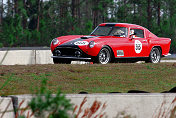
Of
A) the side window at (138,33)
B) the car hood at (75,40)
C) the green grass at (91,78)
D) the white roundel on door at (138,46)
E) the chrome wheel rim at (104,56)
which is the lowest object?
the green grass at (91,78)

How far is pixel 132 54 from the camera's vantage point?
15.0m

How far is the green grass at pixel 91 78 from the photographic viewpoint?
29.6 ft

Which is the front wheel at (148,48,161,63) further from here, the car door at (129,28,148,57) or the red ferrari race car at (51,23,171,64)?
the car door at (129,28,148,57)

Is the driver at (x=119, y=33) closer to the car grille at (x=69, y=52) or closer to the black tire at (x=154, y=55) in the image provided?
the black tire at (x=154, y=55)

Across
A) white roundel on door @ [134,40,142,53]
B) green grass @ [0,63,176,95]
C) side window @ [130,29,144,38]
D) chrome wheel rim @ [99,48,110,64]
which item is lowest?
green grass @ [0,63,176,95]

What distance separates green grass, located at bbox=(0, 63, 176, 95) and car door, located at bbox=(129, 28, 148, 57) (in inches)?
77.2

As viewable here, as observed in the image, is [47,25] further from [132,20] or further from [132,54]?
[132,54]

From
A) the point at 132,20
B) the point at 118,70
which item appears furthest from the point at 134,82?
the point at 132,20

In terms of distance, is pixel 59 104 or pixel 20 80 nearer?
pixel 59 104

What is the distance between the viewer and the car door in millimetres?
15016

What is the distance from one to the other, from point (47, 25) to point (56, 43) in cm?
2773

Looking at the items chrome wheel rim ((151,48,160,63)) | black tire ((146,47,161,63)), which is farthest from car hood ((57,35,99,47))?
chrome wheel rim ((151,48,160,63))

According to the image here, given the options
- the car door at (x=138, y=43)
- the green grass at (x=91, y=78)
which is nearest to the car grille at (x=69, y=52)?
the green grass at (x=91, y=78)

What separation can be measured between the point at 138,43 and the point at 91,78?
5.11 metres
